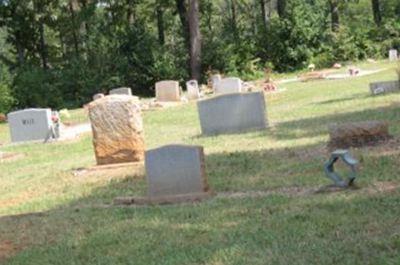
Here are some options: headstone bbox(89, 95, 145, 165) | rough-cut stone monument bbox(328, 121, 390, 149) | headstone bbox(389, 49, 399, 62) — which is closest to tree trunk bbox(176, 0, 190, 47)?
headstone bbox(389, 49, 399, 62)

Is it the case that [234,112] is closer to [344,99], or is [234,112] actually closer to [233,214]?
[344,99]

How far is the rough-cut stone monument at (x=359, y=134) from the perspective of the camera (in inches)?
422

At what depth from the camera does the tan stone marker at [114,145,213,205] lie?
866 centimetres

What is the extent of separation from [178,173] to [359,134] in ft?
11.0

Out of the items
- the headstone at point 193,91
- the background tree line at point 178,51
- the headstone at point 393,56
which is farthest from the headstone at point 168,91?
the headstone at point 393,56

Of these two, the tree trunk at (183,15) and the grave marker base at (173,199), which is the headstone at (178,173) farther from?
the tree trunk at (183,15)

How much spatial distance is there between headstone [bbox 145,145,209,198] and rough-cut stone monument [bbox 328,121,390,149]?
290 centimetres

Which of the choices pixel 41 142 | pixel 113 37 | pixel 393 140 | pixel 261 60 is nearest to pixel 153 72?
pixel 113 37

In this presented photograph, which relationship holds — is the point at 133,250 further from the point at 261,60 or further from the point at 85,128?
the point at 261,60

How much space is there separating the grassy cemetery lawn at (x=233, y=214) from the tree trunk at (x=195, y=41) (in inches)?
895

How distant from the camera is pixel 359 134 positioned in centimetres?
1075

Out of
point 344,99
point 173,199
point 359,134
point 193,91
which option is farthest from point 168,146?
point 193,91

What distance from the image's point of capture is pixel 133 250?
6359 mm

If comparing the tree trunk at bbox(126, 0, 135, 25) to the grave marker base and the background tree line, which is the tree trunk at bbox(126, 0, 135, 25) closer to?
the background tree line
